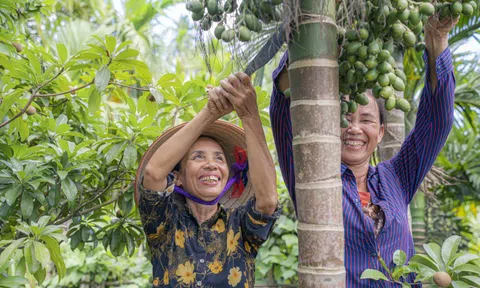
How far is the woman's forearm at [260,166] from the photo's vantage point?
210cm

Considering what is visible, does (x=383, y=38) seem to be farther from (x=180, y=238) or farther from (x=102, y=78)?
(x=102, y=78)

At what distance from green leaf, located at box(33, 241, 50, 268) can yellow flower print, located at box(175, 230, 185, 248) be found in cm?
50

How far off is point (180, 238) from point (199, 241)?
0.08m

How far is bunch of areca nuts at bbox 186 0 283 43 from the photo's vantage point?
1.57 meters

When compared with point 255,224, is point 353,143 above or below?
above

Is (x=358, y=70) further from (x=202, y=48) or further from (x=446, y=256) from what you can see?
(x=446, y=256)

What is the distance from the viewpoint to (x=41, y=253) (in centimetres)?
216

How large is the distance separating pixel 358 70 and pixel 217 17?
1.52 feet

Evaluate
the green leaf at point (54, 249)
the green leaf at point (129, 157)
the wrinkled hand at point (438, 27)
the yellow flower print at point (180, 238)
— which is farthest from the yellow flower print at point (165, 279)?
the wrinkled hand at point (438, 27)

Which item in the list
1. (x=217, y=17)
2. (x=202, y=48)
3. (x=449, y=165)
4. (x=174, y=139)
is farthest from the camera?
(x=449, y=165)

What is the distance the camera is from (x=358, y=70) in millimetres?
1729

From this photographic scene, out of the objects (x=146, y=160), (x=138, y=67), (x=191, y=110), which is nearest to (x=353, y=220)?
(x=146, y=160)

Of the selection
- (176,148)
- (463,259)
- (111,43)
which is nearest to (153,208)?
(176,148)

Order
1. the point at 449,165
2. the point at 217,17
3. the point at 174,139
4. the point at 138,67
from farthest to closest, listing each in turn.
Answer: the point at 449,165 < the point at 138,67 < the point at 174,139 < the point at 217,17
